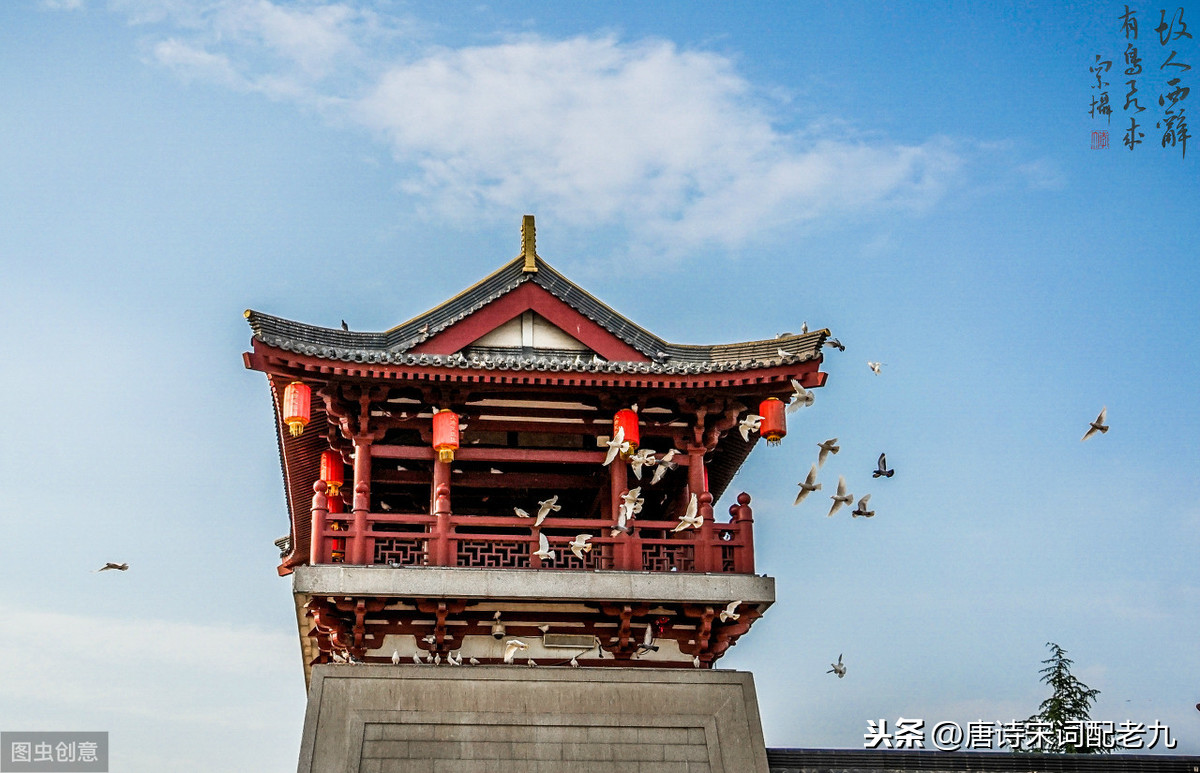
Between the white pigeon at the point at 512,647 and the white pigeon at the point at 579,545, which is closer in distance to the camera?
the white pigeon at the point at 512,647

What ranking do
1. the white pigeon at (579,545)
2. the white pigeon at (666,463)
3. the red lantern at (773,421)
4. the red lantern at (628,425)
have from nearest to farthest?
the white pigeon at (579,545) < the white pigeon at (666,463) < the red lantern at (628,425) < the red lantern at (773,421)

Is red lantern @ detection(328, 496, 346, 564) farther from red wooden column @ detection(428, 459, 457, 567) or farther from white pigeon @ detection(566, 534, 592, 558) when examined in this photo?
white pigeon @ detection(566, 534, 592, 558)

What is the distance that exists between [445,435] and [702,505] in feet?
13.5

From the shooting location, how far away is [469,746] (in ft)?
58.9

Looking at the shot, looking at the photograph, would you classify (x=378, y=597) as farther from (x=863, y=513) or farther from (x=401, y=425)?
(x=863, y=513)

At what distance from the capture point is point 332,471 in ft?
72.1

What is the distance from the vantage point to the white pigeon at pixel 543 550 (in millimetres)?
19078

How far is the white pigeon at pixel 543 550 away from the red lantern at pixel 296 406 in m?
3.95

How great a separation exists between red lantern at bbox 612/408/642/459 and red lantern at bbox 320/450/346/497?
4.89 metres

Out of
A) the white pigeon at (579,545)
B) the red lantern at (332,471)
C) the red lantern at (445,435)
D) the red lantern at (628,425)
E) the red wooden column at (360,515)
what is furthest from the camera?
the red lantern at (332,471)

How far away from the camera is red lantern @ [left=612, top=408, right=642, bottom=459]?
66.8ft

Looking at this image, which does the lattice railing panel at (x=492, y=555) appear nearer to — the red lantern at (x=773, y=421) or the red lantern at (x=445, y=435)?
the red lantern at (x=445, y=435)

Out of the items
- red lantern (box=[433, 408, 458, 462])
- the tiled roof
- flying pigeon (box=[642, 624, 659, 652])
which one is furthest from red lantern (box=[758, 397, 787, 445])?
red lantern (box=[433, 408, 458, 462])

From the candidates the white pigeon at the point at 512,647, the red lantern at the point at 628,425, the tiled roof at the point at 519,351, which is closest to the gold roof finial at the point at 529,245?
the tiled roof at the point at 519,351
